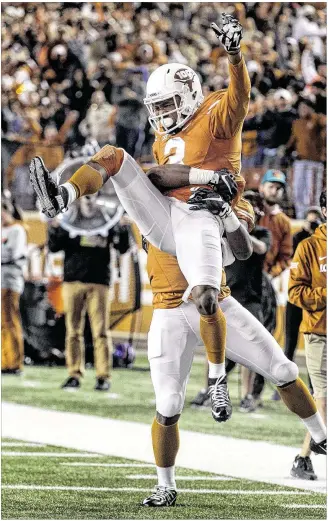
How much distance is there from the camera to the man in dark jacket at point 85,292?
11648 mm

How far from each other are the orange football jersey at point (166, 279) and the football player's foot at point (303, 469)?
1657 millimetres

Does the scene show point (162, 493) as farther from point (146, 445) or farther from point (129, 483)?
point (146, 445)

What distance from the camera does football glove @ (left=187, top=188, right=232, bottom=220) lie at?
19.5 feet

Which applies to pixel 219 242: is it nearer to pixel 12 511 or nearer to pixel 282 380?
pixel 282 380

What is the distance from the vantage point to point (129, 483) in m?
7.48

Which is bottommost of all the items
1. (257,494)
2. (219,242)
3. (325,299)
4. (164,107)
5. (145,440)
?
(145,440)

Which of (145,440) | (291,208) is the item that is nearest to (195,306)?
(145,440)

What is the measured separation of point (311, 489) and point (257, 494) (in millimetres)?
359

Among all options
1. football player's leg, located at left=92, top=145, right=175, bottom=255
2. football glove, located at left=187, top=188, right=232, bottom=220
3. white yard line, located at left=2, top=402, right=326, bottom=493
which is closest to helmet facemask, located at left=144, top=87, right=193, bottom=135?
football player's leg, located at left=92, top=145, right=175, bottom=255

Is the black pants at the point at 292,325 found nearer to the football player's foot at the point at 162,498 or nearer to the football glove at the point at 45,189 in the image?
the football player's foot at the point at 162,498

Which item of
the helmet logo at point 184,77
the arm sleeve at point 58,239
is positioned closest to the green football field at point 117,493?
the helmet logo at point 184,77

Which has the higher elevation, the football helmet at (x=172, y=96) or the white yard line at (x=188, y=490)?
A: the football helmet at (x=172, y=96)

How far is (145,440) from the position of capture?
9.20m

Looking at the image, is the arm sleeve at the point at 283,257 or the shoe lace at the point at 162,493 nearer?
the shoe lace at the point at 162,493
